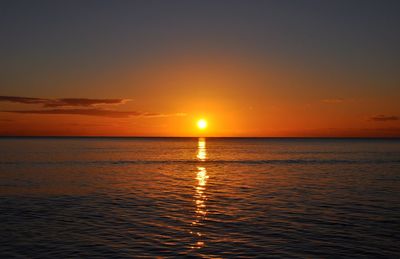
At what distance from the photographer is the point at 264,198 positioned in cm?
3322

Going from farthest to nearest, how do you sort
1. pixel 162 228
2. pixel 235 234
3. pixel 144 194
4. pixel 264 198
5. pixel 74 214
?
1. pixel 144 194
2. pixel 264 198
3. pixel 74 214
4. pixel 162 228
5. pixel 235 234

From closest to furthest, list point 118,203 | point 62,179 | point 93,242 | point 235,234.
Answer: point 93,242 < point 235,234 < point 118,203 < point 62,179

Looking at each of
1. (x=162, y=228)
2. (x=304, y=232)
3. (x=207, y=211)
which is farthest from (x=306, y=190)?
(x=162, y=228)

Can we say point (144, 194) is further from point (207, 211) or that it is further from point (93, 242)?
point (93, 242)

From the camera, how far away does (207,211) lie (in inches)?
1085

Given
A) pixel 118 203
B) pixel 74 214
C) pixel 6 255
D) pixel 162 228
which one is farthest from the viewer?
pixel 118 203

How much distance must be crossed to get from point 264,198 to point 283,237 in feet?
42.9

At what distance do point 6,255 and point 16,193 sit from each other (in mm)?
19835

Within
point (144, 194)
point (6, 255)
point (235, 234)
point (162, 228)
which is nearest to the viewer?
point (6, 255)

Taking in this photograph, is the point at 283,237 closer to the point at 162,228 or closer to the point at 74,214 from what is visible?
the point at 162,228

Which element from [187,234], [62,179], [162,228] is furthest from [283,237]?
[62,179]

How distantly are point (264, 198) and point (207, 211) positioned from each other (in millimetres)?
7524

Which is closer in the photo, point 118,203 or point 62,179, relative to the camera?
point 118,203

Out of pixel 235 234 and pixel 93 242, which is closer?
pixel 93 242
